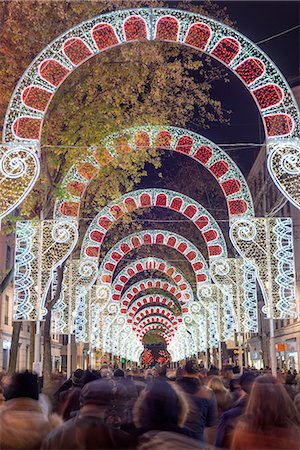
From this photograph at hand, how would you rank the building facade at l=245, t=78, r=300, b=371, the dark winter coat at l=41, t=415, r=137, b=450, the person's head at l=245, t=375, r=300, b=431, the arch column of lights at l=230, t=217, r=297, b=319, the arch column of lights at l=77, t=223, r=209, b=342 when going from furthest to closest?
the building facade at l=245, t=78, r=300, b=371 → the arch column of lights at l=77, t=223, r=209, b=342 → the arch column of lights at l=230, t=217, r=297, b=319 → the person's head at l=245, t=375, r=300, b=431 → the dark winter coat at l=41, t=415, r=137, b=450

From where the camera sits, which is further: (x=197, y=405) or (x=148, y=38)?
(x=148, y=38)

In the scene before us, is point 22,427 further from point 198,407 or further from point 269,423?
point 198,407

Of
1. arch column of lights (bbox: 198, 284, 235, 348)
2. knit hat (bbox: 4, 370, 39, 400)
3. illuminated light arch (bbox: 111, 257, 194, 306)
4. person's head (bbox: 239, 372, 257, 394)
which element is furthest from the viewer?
illuminated light arch (bbox: 111, 257, 194, 306)

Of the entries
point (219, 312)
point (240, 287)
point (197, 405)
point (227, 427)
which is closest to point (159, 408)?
point (227, 427)

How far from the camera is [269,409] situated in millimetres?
4910

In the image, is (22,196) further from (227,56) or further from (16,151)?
(227,56)

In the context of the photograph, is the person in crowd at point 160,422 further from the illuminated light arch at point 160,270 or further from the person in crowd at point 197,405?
the illuminated light arch at point 160,270

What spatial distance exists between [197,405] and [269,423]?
9.98ft

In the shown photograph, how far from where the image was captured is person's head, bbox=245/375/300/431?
4.88 meters

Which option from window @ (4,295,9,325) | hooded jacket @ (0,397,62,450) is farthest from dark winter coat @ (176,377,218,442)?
window @ (4,295,9,325)

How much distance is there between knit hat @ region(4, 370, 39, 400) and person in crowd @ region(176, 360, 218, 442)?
7.49ft

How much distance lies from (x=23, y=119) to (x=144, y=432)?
11225mm

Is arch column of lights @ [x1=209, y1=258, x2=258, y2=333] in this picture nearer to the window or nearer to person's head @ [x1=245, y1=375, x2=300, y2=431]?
the window

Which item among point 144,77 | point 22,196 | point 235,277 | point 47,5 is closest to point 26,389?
point 22,196
